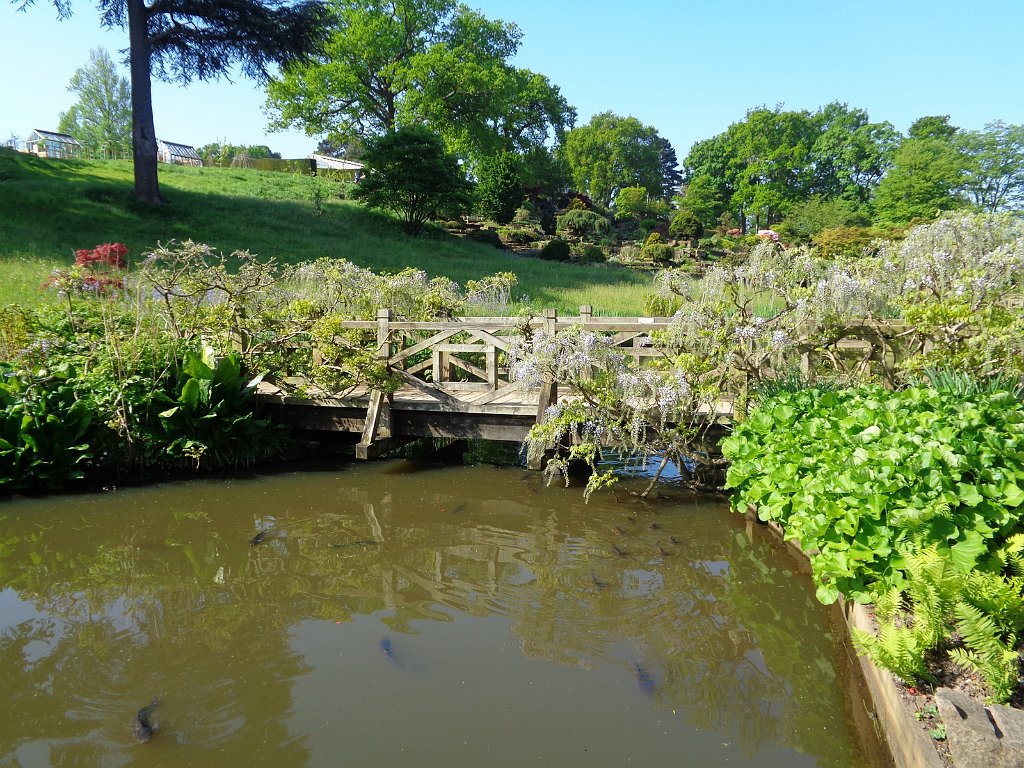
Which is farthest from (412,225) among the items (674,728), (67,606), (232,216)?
(674,728)

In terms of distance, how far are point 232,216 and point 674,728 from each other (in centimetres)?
2837

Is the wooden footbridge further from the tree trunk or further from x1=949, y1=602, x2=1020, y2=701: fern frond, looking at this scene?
the tree trunk

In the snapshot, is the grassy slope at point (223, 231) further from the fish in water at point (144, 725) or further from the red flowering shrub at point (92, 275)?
the fish in water at point (144, 725)

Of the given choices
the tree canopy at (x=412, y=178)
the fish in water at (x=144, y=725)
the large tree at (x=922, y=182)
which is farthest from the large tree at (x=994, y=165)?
the fish in water at (x=144, y=725)

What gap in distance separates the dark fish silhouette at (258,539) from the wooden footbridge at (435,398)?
2.20 meters

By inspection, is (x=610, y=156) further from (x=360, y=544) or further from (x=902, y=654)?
(x=902, y=654)

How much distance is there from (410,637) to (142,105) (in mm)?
26758

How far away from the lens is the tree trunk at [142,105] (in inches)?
981

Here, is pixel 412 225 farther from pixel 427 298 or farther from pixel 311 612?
pixel 311 612

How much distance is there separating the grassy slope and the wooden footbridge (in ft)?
26.7

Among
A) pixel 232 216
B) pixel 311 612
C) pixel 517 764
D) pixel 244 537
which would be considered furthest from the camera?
pixel 232 216

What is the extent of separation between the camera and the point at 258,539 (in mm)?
7129

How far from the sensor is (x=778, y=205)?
5478 centimetres

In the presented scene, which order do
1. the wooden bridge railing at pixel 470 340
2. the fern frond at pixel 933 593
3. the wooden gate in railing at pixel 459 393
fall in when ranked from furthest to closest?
the wooden bridge railing at pixel 470 340 < the wooden gate in railing at pixel 459 393 < the fern frond at pixel 933 593
